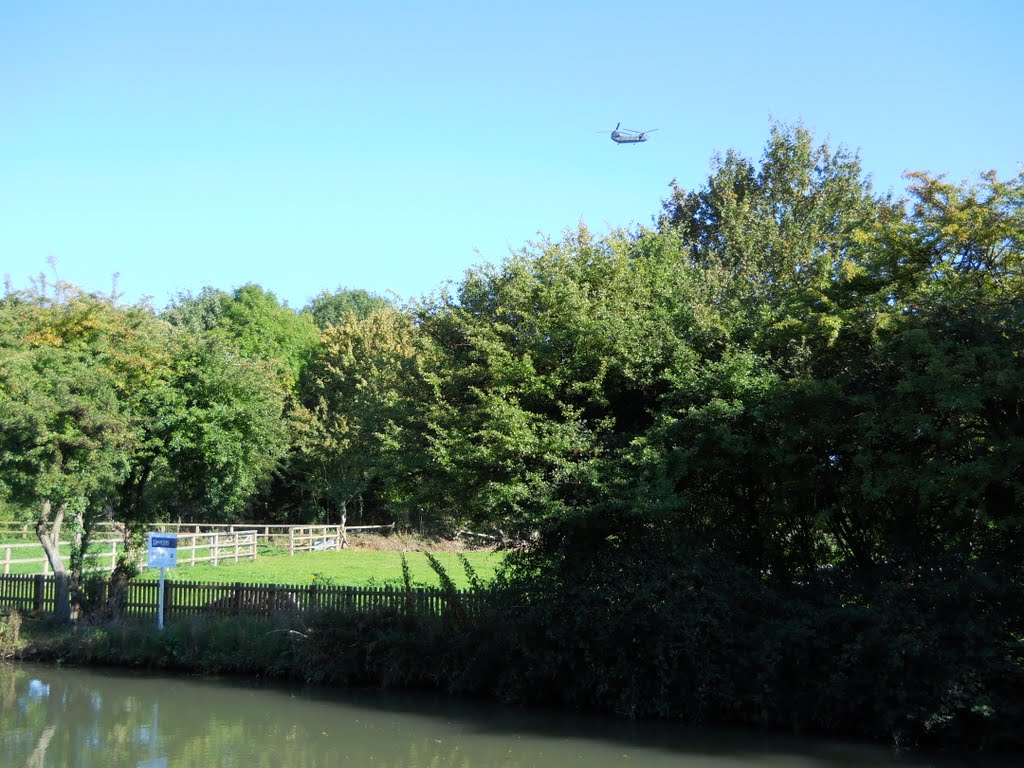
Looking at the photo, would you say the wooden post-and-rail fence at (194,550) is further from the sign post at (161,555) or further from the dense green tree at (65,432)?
the sign post at (161,555)

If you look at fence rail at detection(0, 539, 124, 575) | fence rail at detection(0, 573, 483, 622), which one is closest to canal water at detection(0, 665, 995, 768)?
fence rail at detection(0, 573, 483, 622)

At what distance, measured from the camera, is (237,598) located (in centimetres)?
1906

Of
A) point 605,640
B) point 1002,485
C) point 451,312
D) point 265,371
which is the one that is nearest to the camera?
point 1002,485

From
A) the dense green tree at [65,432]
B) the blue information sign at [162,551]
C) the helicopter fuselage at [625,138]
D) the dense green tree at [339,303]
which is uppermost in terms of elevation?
the dense green tree at [339,303]

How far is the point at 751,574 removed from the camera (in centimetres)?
1476

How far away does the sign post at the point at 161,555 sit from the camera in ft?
61.4

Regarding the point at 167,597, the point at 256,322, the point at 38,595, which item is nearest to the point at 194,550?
the point at 38,595

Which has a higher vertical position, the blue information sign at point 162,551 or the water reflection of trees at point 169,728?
the blue information sign at point 162,551

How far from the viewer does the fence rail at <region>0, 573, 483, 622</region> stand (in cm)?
1700

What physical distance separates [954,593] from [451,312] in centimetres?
1001

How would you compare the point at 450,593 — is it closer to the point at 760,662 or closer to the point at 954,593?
the point at 760,662

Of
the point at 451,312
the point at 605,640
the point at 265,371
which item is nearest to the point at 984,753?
the point at 605,640

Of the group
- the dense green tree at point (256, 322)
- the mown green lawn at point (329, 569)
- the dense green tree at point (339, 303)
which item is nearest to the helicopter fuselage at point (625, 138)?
the mown green lawn at point (329, 569)

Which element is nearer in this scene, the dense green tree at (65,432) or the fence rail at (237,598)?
the fence rail at (237,598)
